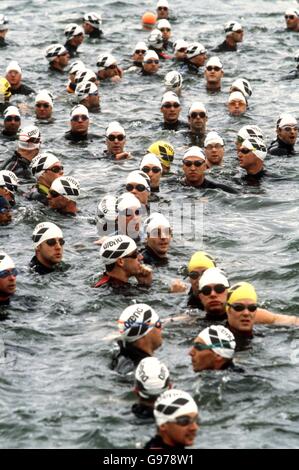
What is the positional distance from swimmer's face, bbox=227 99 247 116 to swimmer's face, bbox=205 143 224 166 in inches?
212

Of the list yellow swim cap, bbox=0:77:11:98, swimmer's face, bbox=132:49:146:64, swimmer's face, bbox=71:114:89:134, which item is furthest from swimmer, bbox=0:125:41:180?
swimmer's face, bbox=132:49:146:64

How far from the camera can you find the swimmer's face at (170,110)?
108ft

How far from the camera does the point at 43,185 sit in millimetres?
27438

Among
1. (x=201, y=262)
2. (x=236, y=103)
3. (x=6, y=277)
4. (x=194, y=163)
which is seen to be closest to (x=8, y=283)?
(x=6, y=277)

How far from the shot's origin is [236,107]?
3466 cm

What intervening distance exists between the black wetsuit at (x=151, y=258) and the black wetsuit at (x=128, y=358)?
4.86m

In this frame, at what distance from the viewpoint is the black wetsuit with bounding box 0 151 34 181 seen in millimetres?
29250

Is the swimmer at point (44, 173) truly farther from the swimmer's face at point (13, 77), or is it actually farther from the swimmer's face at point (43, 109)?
the swimmer's face at point (13, 77)

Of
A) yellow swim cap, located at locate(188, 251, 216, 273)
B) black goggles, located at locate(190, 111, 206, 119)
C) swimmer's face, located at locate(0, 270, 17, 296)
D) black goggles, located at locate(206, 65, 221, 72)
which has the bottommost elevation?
black goggles, located at locate(206, 65, 221, 72)

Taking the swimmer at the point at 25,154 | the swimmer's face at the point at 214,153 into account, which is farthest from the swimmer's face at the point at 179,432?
the swimmer at the point at 25,154

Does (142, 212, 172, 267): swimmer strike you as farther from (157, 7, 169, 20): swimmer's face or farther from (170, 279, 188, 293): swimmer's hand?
(157, 7, 169, 20): swimmer's face

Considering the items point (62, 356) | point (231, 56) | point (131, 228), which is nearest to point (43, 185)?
point (131, 228)

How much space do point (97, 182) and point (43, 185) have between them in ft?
7.51

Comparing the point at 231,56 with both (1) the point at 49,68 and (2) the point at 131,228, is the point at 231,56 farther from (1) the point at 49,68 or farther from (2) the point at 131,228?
(2) the point at 131,228
